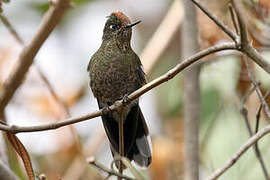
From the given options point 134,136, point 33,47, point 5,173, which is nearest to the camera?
point 5,173

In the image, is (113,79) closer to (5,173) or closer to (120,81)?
(120,81)

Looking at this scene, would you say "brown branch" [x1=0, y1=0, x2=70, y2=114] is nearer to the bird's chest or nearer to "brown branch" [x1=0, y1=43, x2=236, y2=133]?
the bird's chest

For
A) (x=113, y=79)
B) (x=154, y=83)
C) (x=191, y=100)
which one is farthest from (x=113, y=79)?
(x=154, y=83)

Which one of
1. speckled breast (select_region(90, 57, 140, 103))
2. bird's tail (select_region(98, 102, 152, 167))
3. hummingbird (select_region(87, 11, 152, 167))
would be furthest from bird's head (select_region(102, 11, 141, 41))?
bird's tail (select_region(98, 102, 152, 167))

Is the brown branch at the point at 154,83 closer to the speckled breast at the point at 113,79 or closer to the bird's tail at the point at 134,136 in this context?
the bird's tail at the point at 134,136

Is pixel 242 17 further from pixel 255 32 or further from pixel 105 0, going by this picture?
pixel 105 0

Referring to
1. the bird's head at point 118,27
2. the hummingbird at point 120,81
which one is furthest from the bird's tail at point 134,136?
→ the bird's head at point 118,27

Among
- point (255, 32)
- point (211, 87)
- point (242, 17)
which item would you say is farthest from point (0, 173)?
point (211, 87)

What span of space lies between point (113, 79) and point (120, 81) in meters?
0.04

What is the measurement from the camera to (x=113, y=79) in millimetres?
3420

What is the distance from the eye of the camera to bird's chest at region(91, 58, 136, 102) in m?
3.40

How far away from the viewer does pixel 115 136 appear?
3.30 metres

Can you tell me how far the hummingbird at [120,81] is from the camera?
3314mm

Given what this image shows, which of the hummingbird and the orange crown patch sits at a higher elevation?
the orange crown patch
